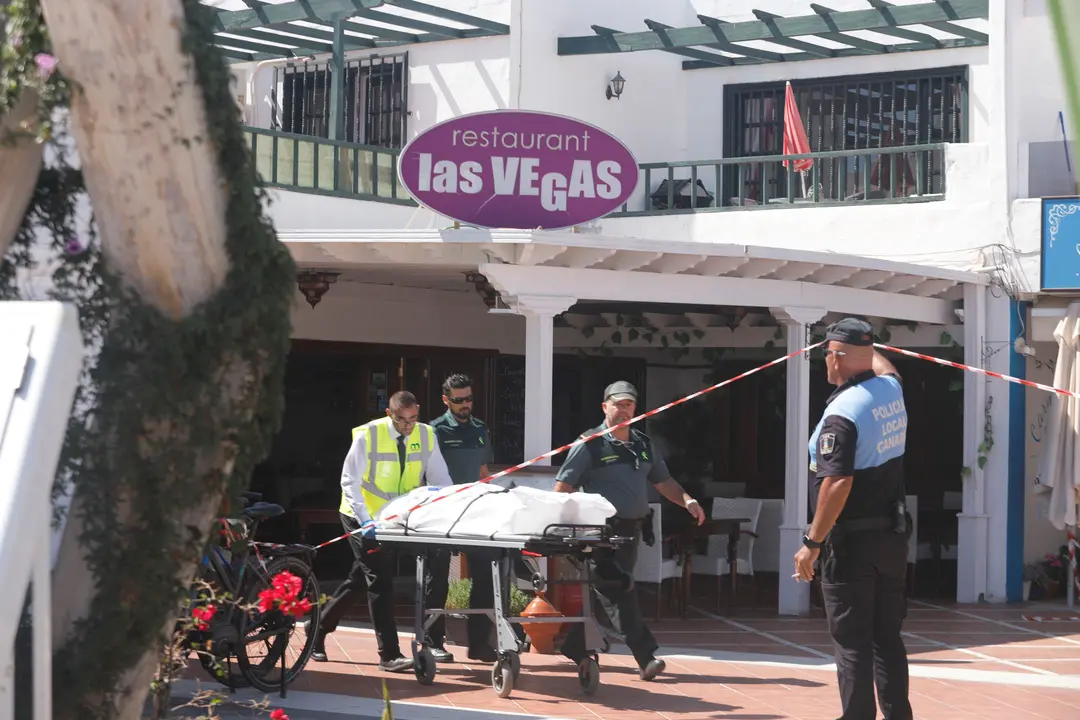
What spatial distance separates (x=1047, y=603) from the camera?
544 inches

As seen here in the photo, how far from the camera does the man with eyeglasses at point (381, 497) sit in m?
9.12

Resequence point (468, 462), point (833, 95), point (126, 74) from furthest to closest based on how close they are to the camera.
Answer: point (833, 95), point (468, 462), point (126, 74)

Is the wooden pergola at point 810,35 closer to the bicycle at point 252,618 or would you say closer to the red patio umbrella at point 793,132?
the red patio umbrella at point 793,132

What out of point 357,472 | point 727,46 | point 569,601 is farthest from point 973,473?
point 357,472

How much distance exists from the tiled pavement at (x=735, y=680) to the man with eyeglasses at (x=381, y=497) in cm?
31

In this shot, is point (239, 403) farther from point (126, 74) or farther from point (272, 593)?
point (272, 593)

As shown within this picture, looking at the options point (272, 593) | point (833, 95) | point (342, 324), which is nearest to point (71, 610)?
point (272, 593)

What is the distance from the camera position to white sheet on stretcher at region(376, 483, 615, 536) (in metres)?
8.40

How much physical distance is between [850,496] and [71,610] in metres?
4.19

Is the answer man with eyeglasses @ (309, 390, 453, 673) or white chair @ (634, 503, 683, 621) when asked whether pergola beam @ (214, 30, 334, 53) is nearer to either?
white chair @ (634, 503, 683, 621)

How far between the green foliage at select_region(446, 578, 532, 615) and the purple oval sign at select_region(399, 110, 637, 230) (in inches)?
108

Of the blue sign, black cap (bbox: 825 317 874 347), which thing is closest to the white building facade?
the blue sign

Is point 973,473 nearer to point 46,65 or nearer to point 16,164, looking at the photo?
point 16,164

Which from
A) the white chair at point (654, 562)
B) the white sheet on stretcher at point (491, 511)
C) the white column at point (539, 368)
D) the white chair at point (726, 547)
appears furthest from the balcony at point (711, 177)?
the white sheet on stretcher at point (491, 511)
